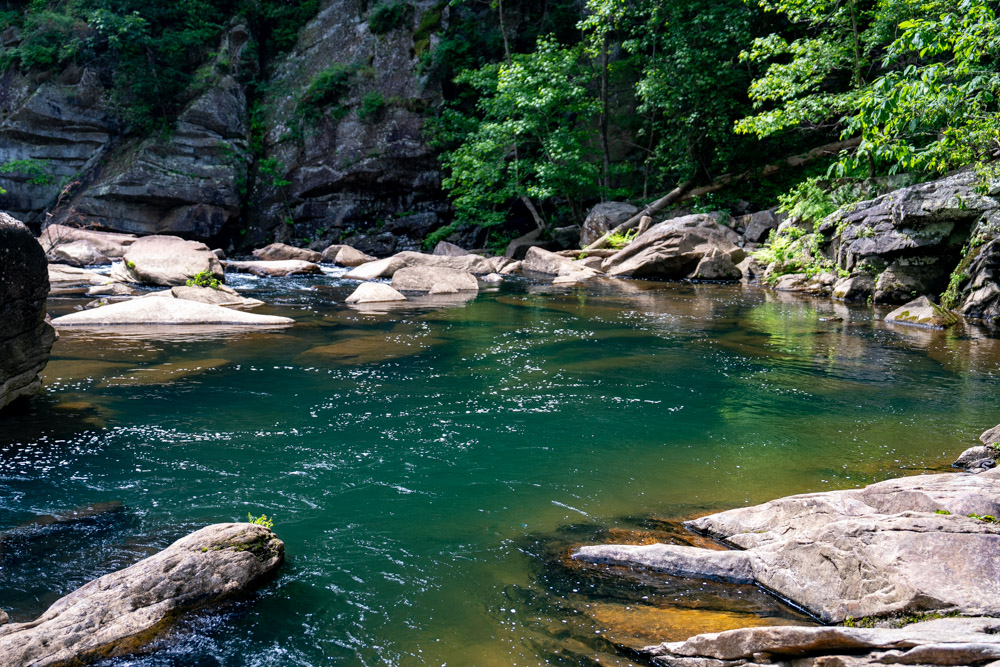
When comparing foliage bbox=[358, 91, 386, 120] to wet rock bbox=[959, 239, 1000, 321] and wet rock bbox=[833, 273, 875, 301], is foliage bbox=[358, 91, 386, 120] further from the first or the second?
wet rock bbox=[959, 239, 1000, 321]

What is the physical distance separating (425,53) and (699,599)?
1096 inches

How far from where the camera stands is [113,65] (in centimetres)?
2697

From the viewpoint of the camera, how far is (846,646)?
2195 millimetres

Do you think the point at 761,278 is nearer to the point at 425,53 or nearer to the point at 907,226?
the point at 907,226

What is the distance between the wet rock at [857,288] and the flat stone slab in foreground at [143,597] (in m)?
13.7

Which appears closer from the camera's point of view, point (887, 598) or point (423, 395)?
point (887, 598)

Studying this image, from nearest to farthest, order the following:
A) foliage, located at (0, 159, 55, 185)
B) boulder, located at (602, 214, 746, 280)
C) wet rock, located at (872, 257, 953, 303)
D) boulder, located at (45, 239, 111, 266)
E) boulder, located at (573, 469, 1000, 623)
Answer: boulder, located at (573, 469, 1000, 623), wet rock, located at (872, 257, 953, 303), boulder, located at (602, 214, 746, 280), boulder, located at (45, 239, 111, 266), foliage, located at (0, 159, 55, 185)

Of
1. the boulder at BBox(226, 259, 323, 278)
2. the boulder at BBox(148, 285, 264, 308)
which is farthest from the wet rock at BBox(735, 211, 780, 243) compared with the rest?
the boulder at BBox(148, 285, 264, 308)

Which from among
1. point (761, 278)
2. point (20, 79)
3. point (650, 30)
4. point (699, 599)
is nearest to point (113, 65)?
point (20, 79)

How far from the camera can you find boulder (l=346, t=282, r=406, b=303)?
13.8m

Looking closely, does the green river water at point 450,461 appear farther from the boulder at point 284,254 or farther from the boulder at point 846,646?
the boulder at point 284,254

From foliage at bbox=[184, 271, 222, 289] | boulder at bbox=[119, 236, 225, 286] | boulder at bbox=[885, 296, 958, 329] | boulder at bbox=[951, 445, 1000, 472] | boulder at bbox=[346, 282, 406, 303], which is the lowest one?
boulder at bbox=[951, 445, 1000, 472]

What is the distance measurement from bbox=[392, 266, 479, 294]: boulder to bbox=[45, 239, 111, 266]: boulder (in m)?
9.87

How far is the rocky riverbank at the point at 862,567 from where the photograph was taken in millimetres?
2215
